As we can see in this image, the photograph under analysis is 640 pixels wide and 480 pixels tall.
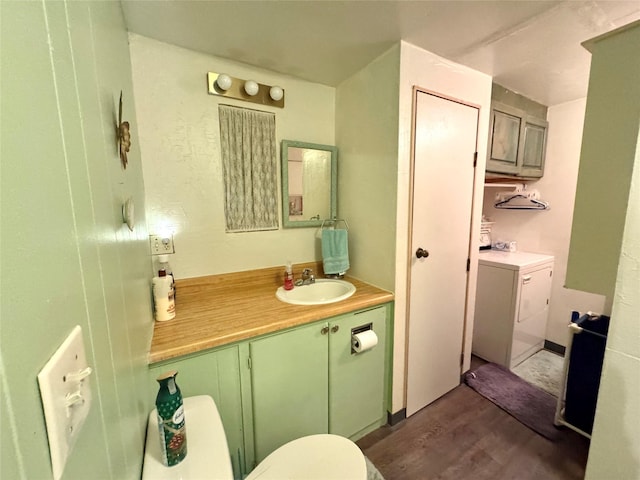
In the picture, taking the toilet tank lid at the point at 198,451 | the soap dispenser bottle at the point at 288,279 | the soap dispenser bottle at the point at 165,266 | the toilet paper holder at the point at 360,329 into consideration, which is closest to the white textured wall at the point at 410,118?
the toilet paper holder at the point at 360,329

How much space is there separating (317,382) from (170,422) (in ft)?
2.58

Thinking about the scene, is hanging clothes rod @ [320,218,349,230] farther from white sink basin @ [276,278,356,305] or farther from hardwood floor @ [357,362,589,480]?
hardwood floor @ [357,362,589,480]

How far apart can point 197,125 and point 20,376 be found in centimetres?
156

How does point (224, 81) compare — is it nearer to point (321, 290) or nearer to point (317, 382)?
point (321, 290)

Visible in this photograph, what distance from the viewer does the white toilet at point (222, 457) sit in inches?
29.4

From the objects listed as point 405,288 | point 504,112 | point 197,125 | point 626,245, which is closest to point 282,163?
point 197,125

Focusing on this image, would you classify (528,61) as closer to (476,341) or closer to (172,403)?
(476,341)

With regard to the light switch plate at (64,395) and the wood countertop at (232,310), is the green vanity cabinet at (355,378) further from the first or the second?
the light switch plate at (64,395)

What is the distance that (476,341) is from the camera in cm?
238

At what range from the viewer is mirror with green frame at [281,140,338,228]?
1.79 metres

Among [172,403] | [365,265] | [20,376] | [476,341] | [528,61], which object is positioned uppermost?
[528,61]

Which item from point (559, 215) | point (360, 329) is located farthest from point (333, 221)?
point (559, 215)

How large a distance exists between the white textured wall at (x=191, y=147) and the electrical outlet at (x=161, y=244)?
0.12 feet

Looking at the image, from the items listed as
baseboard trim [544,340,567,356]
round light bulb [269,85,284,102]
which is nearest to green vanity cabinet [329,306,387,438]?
round light bulb [269,85,284,102]
